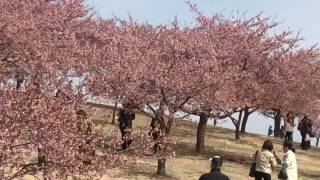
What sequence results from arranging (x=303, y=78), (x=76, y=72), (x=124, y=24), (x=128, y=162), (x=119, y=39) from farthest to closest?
(x=124, y=24)
(x=303, y=78)
(x=119, y=39)
(x=76, y=72)
(x=128, y=162)

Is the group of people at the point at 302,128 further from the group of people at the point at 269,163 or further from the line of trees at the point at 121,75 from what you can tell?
the group of people at the point at 269,163

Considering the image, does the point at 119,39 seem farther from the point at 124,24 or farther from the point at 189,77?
the point at 124,24

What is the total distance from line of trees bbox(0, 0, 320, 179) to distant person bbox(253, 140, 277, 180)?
2.95 m

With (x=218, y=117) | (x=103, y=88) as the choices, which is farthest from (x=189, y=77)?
(x=218, y=117)

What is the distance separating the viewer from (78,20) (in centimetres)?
3903

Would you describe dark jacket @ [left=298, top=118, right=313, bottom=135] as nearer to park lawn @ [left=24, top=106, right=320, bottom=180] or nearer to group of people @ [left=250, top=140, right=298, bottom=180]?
park lawn @ [left=24, top=106, right=320, bottom=180]

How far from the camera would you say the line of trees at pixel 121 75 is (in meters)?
8.32

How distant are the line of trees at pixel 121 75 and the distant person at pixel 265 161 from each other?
295 cm

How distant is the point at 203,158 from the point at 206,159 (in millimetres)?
234

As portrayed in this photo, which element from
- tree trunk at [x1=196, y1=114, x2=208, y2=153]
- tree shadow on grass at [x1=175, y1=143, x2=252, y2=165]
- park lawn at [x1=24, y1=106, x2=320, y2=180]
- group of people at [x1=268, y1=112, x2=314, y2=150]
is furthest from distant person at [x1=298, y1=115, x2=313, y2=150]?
tree trunk at [x1=196, y1=114, x2=208, y2=153]

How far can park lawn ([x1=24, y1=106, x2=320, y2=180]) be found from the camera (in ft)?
65.8

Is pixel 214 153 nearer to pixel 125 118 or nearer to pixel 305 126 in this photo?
pixel 125 118

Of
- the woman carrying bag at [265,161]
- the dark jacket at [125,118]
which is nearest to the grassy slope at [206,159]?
the dark jacket at [125,118]

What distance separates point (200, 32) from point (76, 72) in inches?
389
